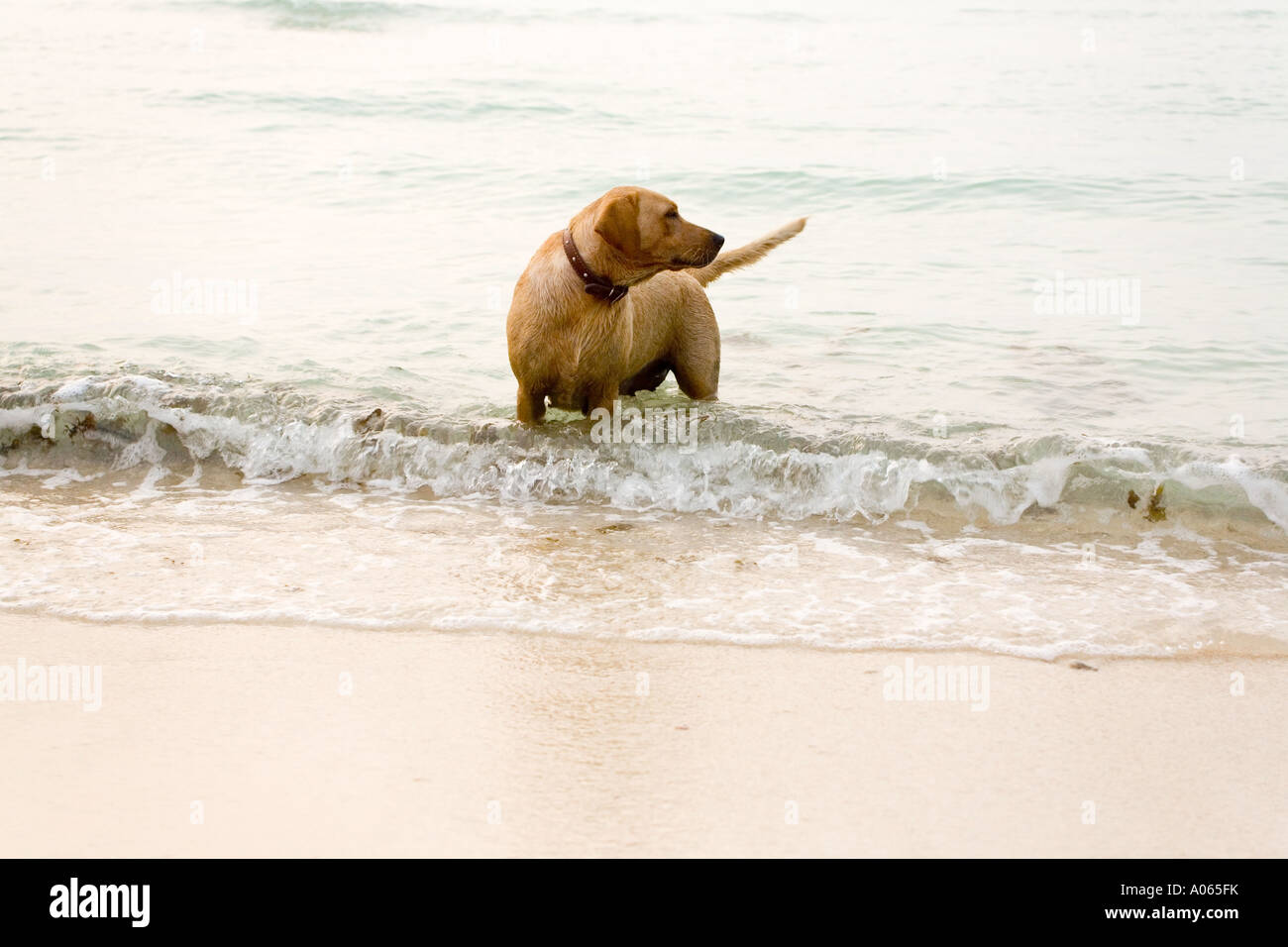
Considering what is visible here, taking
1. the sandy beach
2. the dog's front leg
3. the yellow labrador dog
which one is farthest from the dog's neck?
the sandy beach

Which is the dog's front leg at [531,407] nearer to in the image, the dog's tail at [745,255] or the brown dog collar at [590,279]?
the brown dog collar at [590,279]

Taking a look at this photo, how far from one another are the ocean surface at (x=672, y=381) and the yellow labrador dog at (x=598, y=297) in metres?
0.36

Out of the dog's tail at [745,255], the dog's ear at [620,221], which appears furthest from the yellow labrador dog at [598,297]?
the dog's tail at [745,255]

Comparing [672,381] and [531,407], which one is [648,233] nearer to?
[531,407]

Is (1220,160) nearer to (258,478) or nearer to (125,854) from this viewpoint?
(258,478)

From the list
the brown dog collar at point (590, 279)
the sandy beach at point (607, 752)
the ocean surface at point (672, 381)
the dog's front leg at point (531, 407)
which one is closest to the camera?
the sandy beach at point (607, 752)

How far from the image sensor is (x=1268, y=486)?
5.28m

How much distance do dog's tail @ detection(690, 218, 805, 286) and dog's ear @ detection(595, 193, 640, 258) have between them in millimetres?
1074

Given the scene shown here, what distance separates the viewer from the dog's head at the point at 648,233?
507cm

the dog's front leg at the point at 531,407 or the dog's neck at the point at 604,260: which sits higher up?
the dog's neck at the point at 604,260

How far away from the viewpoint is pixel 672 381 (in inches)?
274

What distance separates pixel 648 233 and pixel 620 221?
12 centimetres

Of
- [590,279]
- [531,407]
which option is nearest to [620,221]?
[590,279]

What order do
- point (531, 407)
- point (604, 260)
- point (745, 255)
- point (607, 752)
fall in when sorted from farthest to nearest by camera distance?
point (745, 255) < point (531, 407) < point (604, 260) < point (607, 752)
